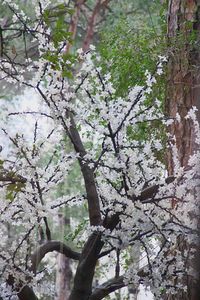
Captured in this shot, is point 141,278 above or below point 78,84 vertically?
below

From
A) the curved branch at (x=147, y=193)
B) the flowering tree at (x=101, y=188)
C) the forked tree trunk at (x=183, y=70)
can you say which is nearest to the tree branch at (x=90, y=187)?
the flowering tree at (x=101, y=188)

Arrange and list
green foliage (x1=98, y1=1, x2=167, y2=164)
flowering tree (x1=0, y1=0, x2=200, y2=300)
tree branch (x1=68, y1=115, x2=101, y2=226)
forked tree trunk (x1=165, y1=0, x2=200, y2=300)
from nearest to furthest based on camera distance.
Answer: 1. flowering tree (x1=0, y1=0, x2=200, y2=300)
2. tree branch (x1=68, y1=115, x2=101, y2=226)
3. forked tree trunk (x1=165, y1=0, x2=200, y2=300)
4. green foliage (x1=98, y1=1, x2=167, y2=164)

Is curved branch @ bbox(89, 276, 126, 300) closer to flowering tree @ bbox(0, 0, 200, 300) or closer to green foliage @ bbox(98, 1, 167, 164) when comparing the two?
flowering tree @ bbox(0, 0, 200, 300)

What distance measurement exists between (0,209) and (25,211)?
11cm

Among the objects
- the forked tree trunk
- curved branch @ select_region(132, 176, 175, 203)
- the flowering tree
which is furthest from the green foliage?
curved branch @ select_region(132, 176, 175, 203)

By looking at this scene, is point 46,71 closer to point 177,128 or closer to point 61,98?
point 61,98

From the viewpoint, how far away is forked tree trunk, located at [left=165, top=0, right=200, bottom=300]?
2.29 metres

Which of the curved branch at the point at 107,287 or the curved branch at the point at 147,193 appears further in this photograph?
the curved branch at the point at 107,287

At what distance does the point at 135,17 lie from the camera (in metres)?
5.17

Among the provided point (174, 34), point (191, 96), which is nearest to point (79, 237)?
point (191, 96)

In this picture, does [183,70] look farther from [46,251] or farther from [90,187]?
[46,251]

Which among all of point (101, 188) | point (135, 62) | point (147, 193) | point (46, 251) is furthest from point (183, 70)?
point (46, 251)

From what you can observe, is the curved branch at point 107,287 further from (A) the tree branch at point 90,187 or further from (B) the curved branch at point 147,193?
(B) the curved branch at point 147,193

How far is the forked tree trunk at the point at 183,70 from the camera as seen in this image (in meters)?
2.29
